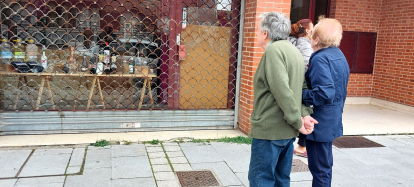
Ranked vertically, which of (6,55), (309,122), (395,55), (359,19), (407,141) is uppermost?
(359,19)

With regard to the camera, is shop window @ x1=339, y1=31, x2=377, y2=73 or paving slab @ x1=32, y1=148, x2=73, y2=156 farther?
shop window @ x1=339, y1=31, x2=377, y2=73

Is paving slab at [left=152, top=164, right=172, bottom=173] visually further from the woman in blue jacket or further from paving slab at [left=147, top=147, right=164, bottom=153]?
the woman in blue jacket

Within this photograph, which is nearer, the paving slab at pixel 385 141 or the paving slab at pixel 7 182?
the paving slab at pixel 7 182

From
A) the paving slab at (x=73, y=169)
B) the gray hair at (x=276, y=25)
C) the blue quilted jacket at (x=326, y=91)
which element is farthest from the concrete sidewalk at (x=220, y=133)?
the gray hair at (x=276, y=25)

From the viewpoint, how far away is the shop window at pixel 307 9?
7527 mm

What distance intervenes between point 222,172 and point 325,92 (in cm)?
169

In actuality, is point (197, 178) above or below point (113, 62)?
below

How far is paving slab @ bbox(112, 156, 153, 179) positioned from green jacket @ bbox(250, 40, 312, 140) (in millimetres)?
1640

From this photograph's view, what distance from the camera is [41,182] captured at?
3.28 m

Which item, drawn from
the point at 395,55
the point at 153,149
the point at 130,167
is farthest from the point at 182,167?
the point at 395,55

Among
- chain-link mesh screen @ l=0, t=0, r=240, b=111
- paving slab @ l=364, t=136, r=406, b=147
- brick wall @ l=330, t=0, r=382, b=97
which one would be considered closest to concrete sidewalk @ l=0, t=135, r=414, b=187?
paving slab @ l=364, t=136, r=406, b=147

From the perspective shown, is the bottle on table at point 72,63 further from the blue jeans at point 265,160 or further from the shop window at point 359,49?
the shop window at point 359,49

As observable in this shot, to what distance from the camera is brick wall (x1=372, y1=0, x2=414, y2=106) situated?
7664 millimetres

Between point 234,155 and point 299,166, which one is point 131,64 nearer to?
point 234,155
